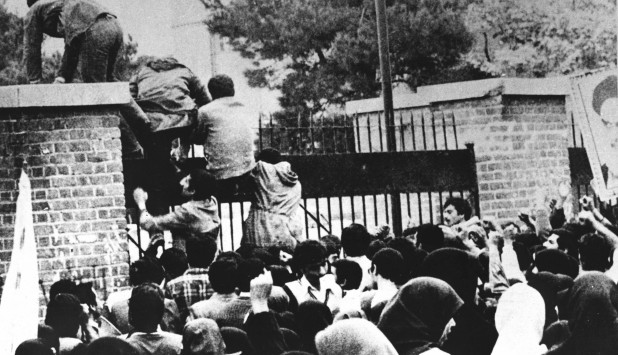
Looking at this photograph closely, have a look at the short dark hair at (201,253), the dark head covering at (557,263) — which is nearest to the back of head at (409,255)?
the dark head covering at (557,263)

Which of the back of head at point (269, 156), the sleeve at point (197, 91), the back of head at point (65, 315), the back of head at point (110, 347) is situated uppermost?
the sleeve at point (197, 91)

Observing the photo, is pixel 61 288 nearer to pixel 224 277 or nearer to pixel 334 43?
pixel 224 277

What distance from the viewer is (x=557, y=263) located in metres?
5.94

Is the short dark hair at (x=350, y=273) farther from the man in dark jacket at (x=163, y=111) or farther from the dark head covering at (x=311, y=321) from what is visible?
the man in dark jacket at (x=163, y=111)

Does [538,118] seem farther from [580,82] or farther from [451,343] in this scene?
[451,343]

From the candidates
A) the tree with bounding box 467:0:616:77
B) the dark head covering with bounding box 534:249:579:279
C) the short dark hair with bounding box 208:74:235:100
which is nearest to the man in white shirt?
the dark head covering with bounding box 534:249:579:279

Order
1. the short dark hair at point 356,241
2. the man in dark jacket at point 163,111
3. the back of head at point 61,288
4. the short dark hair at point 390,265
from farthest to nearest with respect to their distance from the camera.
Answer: the man in dark jacket at point 163,111, the short dark hair at point 356,241, the back of head at point 61,288, the short dark hair at point 390,265

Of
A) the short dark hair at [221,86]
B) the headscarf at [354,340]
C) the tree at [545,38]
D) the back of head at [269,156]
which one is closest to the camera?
the headscarf at [354,340]

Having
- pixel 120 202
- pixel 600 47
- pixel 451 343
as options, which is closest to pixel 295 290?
pixel 451 343

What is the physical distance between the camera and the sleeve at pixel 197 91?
32.5 ft

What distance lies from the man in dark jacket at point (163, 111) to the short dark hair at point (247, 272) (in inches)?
155

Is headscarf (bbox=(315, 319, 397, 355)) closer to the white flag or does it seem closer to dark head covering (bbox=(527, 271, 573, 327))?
the white flag

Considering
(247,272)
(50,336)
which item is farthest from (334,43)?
(50,336)

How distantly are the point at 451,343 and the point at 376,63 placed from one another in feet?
62.9
